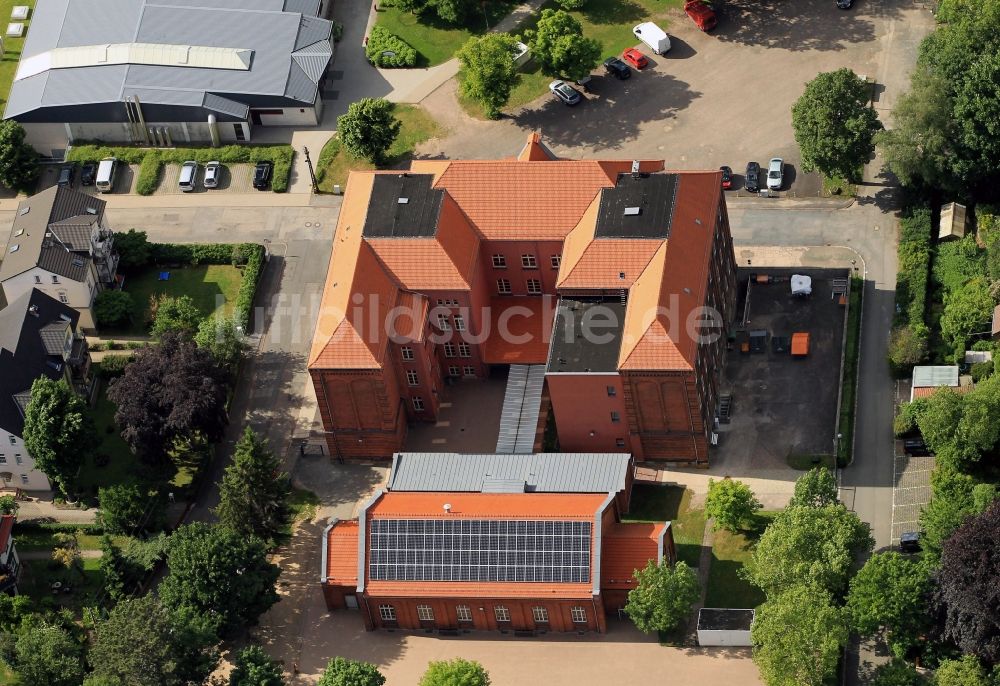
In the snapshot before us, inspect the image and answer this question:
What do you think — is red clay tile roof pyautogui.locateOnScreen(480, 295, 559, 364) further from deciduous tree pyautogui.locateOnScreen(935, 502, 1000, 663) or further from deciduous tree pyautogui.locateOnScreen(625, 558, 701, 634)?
deciduous tree pyautogui.locateOnScreen(935, 502, 1000, 663)

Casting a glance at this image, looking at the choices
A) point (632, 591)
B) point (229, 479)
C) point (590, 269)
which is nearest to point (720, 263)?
point (590, 269)

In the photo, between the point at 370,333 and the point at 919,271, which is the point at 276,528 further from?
the point at 919,271

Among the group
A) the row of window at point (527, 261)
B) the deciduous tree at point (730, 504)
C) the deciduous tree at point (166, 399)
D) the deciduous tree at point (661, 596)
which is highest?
the row of window at point (527, 261)

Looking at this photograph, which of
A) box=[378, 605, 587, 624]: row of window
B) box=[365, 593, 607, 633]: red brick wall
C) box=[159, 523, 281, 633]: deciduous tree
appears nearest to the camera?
box=[159, 523, 281, 633]: deciduous tree

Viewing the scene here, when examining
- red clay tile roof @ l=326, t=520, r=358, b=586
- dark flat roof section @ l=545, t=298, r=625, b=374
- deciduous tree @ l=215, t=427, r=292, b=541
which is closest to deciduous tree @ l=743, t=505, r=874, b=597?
dark flat roof section @ l=545, t=298, r=625, b=374

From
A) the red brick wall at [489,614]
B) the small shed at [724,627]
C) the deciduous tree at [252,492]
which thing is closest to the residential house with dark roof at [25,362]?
the deciduous tree at [252,492]

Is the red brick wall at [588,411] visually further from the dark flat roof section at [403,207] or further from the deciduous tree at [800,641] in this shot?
the deciduous tree at [800,641]
